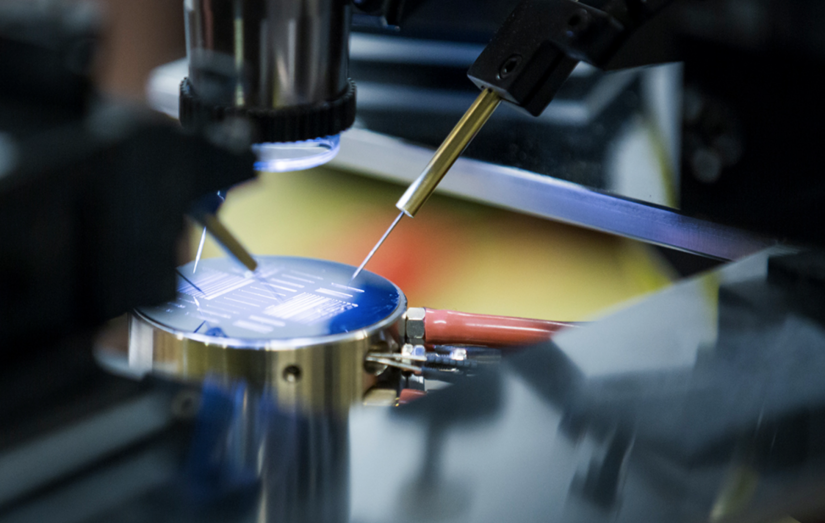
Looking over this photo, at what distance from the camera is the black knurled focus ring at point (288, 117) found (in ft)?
1.46

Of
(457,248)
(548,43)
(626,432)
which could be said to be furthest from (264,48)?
(457,248)

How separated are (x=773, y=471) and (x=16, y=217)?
30 centimetres

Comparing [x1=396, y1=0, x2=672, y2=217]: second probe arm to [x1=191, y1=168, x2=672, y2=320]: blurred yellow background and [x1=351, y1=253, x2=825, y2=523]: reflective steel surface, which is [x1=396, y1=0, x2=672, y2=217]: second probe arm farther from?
[x1=191, y1=168, x2=672, y2=320]: blurred yellow background

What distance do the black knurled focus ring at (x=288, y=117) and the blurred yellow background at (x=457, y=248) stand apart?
0.26 m

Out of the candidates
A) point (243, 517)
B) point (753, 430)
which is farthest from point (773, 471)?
point (243, 517)

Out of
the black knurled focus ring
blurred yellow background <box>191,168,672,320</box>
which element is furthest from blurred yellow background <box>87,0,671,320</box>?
the black knurled focus ring

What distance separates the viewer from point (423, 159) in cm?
79

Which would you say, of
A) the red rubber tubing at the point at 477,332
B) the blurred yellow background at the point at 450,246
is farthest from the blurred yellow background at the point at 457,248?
the red rubber tubing at the point at 477,332

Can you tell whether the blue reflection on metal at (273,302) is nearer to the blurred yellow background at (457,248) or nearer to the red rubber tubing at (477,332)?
the red rubber tubing at (477,332)

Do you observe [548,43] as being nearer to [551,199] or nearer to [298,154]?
[298,154]

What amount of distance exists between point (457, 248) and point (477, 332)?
0.26 meters

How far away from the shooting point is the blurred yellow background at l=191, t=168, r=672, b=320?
75 centimetres

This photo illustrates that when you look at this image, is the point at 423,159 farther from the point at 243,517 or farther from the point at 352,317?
the point at 243,517

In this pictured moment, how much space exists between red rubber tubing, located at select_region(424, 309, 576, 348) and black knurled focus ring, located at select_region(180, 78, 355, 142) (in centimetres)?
Answer: 14
